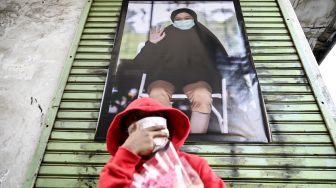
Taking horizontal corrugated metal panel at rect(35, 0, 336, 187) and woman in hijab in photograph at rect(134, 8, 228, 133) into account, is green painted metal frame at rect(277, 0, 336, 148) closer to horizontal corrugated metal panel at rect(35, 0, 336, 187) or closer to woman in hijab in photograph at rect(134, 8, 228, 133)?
horizontal corrugated metal panel at rect(35, 0, 336, 187)

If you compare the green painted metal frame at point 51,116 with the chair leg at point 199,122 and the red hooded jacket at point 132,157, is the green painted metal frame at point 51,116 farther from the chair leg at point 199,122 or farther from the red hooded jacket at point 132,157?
the chair leg at point 199,122

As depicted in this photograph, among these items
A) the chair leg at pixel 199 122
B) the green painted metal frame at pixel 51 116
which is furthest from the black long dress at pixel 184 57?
the green painted metal frame at pixel 51 116

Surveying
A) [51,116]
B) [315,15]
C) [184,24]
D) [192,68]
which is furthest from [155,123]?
[315,15]

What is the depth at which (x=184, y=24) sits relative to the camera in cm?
410

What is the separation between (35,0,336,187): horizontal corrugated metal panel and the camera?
114 inches

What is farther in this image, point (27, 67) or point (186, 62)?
point (27, 67)

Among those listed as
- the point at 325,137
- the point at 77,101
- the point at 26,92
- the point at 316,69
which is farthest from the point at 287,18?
the point at 26,92

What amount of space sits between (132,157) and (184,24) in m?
2.66

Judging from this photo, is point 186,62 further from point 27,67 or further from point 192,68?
point 27,67

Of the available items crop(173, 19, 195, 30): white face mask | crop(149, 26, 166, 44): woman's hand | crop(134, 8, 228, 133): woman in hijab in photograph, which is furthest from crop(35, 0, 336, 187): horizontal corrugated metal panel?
crop(173, 19, 195, 30): white face mask

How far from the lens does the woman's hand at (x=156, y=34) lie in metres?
3.93

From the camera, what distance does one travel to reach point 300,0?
6.08 m

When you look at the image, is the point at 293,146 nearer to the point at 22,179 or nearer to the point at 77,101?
the point at 77,101

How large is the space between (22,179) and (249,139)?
234 cm
